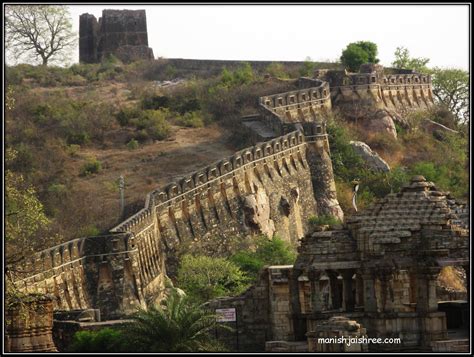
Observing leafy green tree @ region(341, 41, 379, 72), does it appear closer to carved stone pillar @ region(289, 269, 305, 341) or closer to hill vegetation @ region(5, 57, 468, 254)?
hill vegetation @ region(5, 57, 468, 254)

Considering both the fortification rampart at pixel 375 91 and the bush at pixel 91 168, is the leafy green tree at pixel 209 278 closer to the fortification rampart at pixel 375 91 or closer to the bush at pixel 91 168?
the bush at pixel 91 168

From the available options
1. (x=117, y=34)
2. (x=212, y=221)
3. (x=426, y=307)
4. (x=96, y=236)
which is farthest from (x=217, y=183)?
(x=117, y=34)

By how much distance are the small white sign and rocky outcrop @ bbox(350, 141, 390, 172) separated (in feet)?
120

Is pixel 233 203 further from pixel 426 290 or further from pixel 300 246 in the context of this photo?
pixel 426 290

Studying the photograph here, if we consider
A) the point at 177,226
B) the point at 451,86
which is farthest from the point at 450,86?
the point at 177,226

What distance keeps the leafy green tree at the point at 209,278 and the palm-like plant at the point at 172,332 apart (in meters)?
12.1

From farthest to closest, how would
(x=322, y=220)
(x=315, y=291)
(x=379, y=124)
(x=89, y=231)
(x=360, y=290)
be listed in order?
(x=379, y=124) → (x=322, y=220) → (x=89, y=231) → (x=315, y=291) → (x=360, y=290)

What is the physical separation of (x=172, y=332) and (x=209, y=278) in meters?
16.4

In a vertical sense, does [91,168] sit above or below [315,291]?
above

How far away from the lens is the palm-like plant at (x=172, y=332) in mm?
41062

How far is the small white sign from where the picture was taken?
4291cm

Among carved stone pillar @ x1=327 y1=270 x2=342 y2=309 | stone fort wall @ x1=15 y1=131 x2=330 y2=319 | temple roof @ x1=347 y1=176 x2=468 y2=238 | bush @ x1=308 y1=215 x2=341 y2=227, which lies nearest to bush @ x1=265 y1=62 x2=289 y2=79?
stone fort wall @ x1=15 y1=131 x2=330 y2=319

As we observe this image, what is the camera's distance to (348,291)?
42.9 meters

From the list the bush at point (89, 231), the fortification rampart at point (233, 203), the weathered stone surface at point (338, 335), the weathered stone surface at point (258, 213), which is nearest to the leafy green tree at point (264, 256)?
the fortification rampart at point (233, 203)
